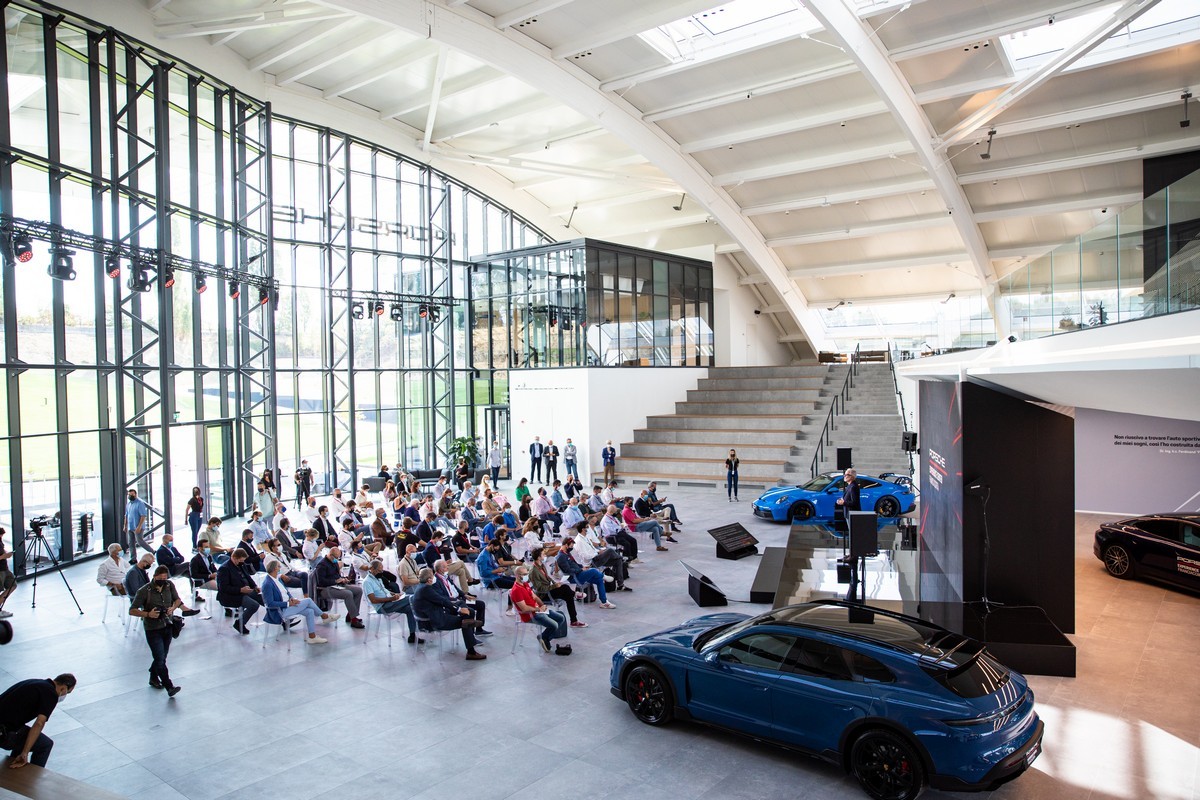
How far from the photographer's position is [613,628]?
9906 millimetres

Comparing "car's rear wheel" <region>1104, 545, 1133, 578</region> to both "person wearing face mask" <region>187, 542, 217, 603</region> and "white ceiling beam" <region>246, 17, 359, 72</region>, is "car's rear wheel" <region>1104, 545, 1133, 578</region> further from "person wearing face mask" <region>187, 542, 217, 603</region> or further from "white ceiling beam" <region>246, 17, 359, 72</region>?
"white ceiling beam" <region>246, 17, 359, 72</region>

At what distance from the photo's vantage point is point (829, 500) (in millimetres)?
16828

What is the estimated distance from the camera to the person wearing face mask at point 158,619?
25.4 feet

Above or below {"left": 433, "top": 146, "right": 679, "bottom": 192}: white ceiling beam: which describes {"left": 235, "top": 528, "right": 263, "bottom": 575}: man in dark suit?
below

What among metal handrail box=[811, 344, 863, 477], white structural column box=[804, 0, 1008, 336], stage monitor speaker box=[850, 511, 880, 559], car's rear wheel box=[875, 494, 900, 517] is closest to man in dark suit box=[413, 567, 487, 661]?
stage monitor speaker box=[850, 511, 880, 559]

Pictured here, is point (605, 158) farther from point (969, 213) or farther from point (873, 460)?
point (873, 460)

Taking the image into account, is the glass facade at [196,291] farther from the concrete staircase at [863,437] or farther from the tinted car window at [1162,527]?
the tinted car window at [1162,527]

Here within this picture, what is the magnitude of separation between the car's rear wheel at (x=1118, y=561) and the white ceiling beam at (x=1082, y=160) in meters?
14.2

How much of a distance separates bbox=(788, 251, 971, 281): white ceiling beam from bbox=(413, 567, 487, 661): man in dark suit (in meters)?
26.0

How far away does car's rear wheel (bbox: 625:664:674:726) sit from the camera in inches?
267

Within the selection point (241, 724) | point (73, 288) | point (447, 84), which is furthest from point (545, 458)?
point (241, 724)

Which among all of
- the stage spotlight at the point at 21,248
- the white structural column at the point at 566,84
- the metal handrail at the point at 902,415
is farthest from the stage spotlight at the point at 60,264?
the metal handrail at the point at 902,415

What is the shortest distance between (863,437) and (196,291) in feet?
63.4

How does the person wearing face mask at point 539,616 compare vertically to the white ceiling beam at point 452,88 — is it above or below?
below
